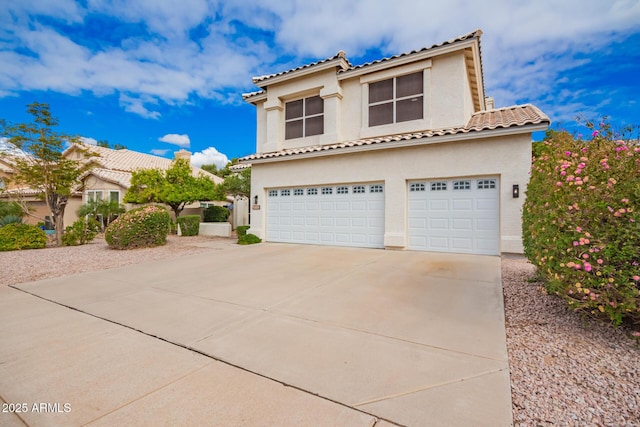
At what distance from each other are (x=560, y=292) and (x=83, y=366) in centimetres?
549

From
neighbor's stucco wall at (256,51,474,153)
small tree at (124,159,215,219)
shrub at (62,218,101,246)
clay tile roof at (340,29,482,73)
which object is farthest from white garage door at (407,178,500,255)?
shrub at (62,218,101,246)

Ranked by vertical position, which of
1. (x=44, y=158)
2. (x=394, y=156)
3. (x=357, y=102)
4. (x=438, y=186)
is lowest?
(x=438, y=186)

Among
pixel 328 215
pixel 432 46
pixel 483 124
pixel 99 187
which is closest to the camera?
pixel 483 124

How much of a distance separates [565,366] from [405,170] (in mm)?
8015

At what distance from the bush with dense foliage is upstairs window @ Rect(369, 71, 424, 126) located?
813 cm

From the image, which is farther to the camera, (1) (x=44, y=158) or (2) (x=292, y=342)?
(1) (x=44, y=158)

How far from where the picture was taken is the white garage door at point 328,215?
1101cm

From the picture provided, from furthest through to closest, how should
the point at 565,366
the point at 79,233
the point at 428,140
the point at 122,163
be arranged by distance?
1. the point at 122,163
2. the point at 79,233
3. the point at 428,140
4. the point at 565,366

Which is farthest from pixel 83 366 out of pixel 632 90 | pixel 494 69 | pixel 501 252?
pixel 632 90

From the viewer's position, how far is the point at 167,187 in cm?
1652

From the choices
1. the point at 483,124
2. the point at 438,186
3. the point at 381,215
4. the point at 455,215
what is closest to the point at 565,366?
the point at 455,215

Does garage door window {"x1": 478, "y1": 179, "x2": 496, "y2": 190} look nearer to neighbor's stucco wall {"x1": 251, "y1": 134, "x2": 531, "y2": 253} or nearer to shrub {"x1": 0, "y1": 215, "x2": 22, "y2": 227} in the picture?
neighbor's stucco wall {"x1": 251, "y1": 134, "x2": 531, "y2": 253}

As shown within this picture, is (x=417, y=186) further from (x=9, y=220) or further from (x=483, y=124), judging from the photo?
(x=9, y=220)

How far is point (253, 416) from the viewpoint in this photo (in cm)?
224
